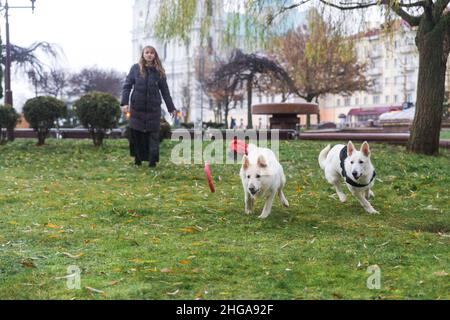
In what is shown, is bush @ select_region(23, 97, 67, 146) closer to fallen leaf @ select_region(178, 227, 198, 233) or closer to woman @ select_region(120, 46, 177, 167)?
woman @ select_region(120, 46, 177, 167)

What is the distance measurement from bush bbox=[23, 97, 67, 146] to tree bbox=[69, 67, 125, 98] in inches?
1958

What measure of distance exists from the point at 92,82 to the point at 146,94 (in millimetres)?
57217

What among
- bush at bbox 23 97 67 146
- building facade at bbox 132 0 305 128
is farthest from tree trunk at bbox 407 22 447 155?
building facade at bbox 132 0 305 128

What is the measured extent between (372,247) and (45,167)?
823cm

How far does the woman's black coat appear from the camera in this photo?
11.0 m

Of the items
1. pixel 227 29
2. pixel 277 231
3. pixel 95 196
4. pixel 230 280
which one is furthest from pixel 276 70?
pixel 230 280

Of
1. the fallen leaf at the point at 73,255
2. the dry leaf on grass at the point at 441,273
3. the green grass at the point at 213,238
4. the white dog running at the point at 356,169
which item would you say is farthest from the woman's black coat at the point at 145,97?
the dry leaf on grass at the point at 441,273

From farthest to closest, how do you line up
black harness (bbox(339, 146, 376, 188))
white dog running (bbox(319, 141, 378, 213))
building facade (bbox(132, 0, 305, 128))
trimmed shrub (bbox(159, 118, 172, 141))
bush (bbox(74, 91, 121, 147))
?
building facade (bbox(132, 0, 305, 128)), trimmed shrub (bbox(159, 118, 172, 141)), bush (bbox(74, 91, 121, 147)), black harness (bbox(339, 146, 376, 188)), white dog running (bbox(319, 141, 378, 213))

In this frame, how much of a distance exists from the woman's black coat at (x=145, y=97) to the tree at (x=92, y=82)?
5545 cm

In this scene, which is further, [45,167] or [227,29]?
[227,29]

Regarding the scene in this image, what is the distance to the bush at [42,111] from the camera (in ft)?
52.7

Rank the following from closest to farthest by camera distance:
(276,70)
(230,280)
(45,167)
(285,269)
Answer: (230,280), (285,269), (45,167), (276,70)

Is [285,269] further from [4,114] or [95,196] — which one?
[4,114]

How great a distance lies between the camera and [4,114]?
1706 centimetres
